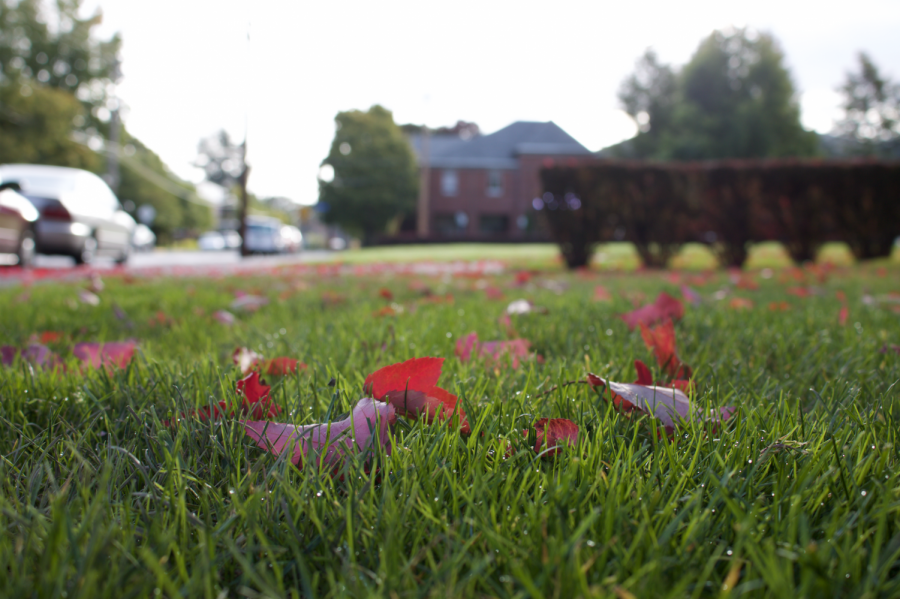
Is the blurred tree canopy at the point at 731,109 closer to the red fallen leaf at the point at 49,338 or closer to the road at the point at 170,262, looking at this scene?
the road at the point at 170,262

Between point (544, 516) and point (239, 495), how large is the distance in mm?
429

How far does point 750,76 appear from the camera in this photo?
44.1 meters

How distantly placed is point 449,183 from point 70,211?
38.0m

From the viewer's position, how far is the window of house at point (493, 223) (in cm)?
4572

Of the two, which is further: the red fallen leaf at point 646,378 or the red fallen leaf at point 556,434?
the red fallen leaf at point 646,378

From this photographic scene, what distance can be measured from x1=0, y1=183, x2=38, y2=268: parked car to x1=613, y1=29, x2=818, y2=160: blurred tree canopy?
132 ft

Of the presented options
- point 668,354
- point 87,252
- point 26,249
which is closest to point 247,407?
point 668,354

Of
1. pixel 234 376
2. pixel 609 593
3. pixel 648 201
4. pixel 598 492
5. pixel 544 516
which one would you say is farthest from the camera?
pixel 648 201

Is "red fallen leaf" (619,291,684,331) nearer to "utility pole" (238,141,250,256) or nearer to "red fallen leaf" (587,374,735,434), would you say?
"red fallen leaf" (587,374,735,434)

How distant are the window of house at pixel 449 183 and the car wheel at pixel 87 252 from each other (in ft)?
120

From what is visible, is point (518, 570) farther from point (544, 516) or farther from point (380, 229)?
point (380, 229)

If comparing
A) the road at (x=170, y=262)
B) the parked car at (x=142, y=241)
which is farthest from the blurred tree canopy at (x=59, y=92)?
the road at (x=170, y=262)

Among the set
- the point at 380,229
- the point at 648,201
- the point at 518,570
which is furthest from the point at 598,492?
the point at 380,229

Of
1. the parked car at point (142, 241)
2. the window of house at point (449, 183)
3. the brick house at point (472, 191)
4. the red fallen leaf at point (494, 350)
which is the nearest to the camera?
the red fallen leaf at point (494, 350)
